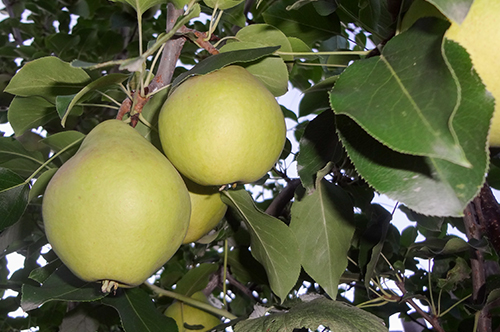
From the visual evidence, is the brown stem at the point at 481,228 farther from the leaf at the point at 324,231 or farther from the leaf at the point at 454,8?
the leaf at the point at 454,8

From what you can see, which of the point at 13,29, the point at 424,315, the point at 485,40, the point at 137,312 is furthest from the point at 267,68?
the point at 13,29

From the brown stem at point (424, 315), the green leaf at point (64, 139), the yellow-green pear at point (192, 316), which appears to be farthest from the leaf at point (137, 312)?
the brown stem at point (424, 315)

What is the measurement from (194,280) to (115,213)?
2.66 ft

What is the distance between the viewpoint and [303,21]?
3.46 ft

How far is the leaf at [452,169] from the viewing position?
0.45 m

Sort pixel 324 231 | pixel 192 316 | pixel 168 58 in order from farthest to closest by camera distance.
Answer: pixel 192 316
pixel 324 231
pixel 168 58

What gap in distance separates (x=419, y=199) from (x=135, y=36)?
6.59 ft

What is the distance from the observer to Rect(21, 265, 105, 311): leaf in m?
0.83

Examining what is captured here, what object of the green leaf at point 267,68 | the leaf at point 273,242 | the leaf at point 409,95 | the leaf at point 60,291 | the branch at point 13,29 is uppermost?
the leaf at point 409,95

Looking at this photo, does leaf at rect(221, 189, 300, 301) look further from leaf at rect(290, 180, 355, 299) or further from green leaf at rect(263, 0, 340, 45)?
green leaf at rect(263, 0, 340, 45)

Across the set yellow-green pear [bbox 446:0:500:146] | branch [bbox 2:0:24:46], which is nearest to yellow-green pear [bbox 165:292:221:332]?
yellow-green pear [bbox 446:0:500:146]

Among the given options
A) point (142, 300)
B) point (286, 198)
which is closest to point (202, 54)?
point (286, 198)

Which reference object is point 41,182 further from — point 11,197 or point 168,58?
point 168,58

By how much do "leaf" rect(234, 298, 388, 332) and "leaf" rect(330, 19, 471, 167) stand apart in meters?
0.45
